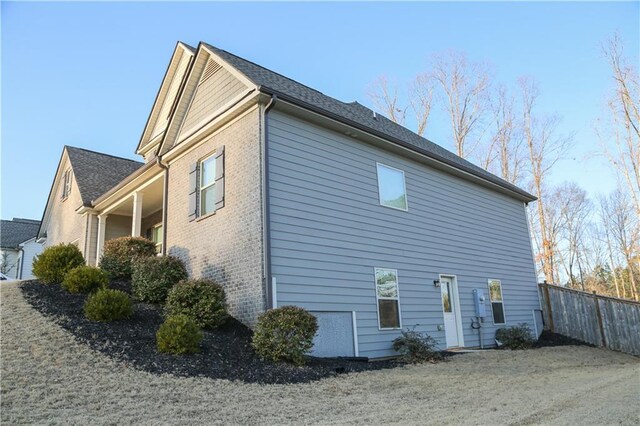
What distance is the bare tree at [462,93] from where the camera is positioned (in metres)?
26.2

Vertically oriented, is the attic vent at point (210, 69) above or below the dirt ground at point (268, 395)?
above

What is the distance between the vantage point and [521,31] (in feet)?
44.1

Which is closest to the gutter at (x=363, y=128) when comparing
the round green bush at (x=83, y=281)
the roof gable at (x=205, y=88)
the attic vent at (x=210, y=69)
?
the roof gable at (x=205, y=88)

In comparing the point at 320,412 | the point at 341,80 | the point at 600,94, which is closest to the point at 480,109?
the point at 600,94

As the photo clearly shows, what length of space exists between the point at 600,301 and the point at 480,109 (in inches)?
586

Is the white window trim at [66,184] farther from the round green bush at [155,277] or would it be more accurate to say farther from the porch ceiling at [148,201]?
the round green bush at [155,277]

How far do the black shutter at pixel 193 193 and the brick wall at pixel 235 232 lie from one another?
186 millimetres

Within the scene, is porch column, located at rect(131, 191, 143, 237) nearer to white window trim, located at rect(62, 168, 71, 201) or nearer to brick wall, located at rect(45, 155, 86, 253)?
brick wall, located at rect(45, 155, 86, 253)

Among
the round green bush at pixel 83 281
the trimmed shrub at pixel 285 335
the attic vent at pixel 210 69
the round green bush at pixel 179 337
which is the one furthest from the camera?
the attic vent at pixel 210 69

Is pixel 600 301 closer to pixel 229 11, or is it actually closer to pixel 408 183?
pixel 408 183

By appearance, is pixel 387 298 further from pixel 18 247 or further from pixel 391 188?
pixel 18 247

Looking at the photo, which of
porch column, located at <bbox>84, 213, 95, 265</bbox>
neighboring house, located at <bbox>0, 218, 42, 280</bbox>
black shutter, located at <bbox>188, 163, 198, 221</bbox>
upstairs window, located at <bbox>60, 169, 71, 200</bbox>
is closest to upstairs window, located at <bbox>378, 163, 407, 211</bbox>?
black shutter, located at <bbox>188, 163, 198, 221</bbox>

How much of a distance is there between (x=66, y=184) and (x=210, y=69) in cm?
1129

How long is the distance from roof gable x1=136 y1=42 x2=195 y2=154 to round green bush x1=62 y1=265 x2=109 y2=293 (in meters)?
6.73
